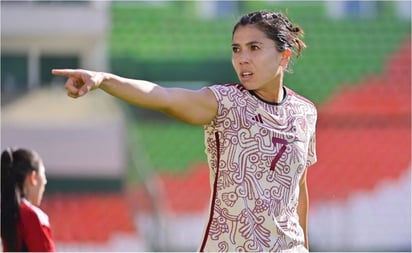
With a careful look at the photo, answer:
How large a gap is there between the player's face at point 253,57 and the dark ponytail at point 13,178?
5.23 ft

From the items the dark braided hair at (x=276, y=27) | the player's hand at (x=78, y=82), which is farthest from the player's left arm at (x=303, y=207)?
the player's hand at (x=78, y=82)

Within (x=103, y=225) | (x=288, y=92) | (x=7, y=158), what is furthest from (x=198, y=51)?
(x=288, y=92)

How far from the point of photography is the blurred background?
41.9 ft

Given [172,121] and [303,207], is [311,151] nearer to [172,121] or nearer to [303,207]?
[303,207]

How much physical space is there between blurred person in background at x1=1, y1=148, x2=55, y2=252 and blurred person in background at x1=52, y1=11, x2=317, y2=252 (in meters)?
1.34

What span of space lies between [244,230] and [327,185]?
33.9 ft

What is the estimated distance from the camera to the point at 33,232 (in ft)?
14.4

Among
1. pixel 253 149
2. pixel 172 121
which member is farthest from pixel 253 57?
pixel 172 121

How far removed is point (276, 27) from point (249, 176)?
0.46 meters

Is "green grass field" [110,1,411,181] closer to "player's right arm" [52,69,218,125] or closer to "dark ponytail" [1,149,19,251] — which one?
"dark ponytail" [1,149,19,251]

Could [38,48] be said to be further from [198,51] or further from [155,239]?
[155,239]

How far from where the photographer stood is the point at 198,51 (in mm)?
14242

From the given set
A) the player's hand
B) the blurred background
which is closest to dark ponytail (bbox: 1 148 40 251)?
the player's hand

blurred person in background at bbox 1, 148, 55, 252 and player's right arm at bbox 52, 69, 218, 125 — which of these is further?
blurred person in background at bbox 1, 148, 55, 252
